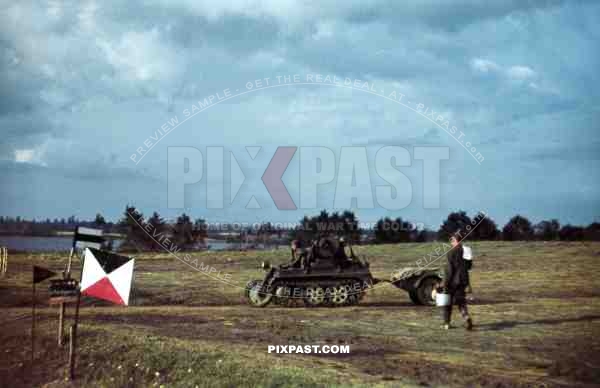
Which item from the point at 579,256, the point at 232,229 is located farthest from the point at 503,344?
the point at 579,256

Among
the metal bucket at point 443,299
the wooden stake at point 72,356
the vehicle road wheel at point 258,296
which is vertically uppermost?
the metal bucket at point 443,299

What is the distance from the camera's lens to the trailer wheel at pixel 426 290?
15.0 metres

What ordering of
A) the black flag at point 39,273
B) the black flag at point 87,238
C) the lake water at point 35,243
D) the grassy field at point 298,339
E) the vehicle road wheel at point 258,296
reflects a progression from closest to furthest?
1. the grassy field at point 298,339
2. the black flag at point 87,238
3. the black flag at point 39,273
4. the lake water at point 35,243
5. the vehicle road wheel at point 258,296

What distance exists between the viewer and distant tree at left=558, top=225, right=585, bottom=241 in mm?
22250

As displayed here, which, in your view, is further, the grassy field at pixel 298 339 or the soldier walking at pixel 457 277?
the soldier walking at pixel 457 277

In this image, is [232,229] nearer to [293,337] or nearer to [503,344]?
Result: [293,337]

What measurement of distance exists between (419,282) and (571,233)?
10053 mm

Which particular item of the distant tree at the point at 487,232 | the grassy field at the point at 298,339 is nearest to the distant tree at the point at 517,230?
the distant tree at the point at 487,232

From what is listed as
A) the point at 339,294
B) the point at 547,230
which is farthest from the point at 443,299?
the point at 547,230

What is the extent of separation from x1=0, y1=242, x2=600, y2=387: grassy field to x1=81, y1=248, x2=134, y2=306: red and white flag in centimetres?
116

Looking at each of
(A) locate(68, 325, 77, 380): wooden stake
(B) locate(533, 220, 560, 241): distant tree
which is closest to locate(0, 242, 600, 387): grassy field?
(A) locate(68, 325, 77, 380): wooden stake

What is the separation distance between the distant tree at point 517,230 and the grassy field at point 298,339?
3.41 meters

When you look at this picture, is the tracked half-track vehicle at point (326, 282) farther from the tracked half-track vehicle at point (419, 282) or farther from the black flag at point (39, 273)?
the black flag at point (39, 273)

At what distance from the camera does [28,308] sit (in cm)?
1357
